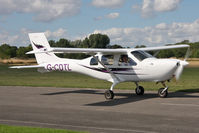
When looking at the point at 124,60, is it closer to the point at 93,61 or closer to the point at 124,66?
the point at 124,66

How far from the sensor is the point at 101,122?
30.5ft

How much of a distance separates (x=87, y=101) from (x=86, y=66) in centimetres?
273

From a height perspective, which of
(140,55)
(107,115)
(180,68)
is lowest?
(107,115)

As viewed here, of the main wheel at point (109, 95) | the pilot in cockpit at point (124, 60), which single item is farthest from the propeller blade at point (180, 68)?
the main wheel at point (109, 95)

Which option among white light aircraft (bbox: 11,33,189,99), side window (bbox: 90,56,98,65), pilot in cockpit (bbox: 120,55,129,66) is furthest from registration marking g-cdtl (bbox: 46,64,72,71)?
pilot in cockpit (bbox: 120,55,129,66)

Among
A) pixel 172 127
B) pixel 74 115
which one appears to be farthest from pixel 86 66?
pixel 172 127

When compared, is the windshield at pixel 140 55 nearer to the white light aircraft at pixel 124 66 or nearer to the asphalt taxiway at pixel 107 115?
the white light aircraft at pixel 124 66

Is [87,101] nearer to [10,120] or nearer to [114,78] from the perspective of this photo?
[114,78]

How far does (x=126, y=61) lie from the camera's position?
1524cm

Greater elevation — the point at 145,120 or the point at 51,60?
the point at 51,60

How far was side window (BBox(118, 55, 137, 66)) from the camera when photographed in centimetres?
1494

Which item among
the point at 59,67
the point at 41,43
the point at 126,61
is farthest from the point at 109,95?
the point at 41,43

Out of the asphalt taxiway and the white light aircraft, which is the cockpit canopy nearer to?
the white light aircraft

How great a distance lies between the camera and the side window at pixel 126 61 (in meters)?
14.9
